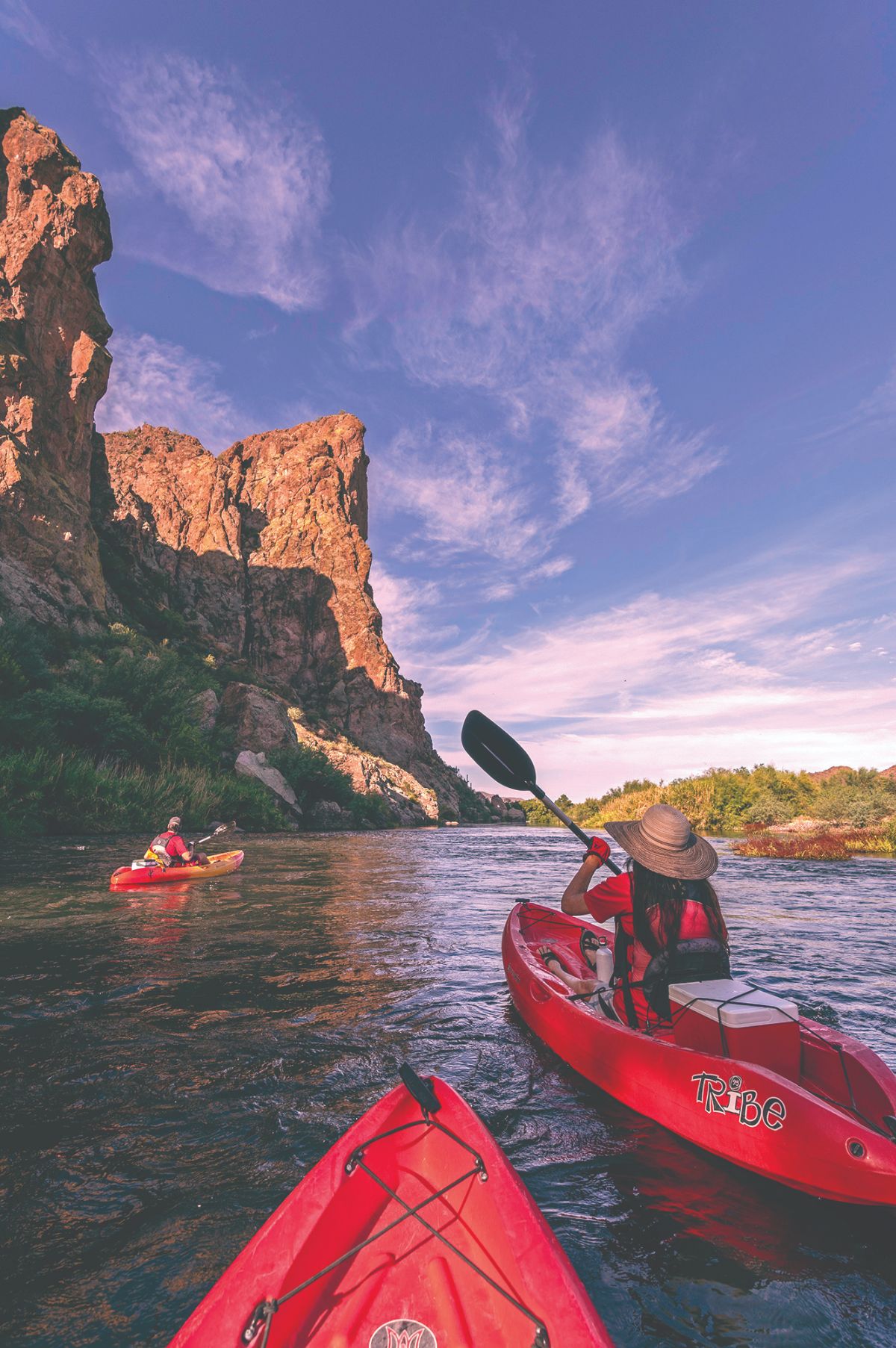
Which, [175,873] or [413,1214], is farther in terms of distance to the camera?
[175,873]

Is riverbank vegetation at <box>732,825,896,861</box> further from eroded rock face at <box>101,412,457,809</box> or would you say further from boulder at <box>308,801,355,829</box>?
eroded rock face at <box>101,412,457,809</box>

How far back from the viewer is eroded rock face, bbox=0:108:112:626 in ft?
73.7

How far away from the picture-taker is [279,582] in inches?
2181

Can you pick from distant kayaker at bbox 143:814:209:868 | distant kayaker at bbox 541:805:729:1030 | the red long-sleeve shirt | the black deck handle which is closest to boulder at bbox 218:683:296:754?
distant kayaker at bbox 143:814:209:868

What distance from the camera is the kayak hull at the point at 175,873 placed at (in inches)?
350

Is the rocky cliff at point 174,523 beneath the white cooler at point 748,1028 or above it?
above

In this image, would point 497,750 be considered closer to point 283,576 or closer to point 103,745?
point 103,745

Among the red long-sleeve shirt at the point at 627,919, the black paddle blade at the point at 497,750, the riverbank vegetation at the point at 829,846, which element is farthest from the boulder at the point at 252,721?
the red long-sleeve shirt at the point at 627,919

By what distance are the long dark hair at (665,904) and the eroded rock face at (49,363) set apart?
77.1ft

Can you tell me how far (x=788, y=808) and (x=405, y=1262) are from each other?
29.2m

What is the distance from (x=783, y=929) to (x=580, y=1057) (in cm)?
561

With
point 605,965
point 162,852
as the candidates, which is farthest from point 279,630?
point 605,965

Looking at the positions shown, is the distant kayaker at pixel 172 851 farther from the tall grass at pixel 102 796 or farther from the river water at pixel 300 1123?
the tall grass at pixel 102 796

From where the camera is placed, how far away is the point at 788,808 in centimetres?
2662
